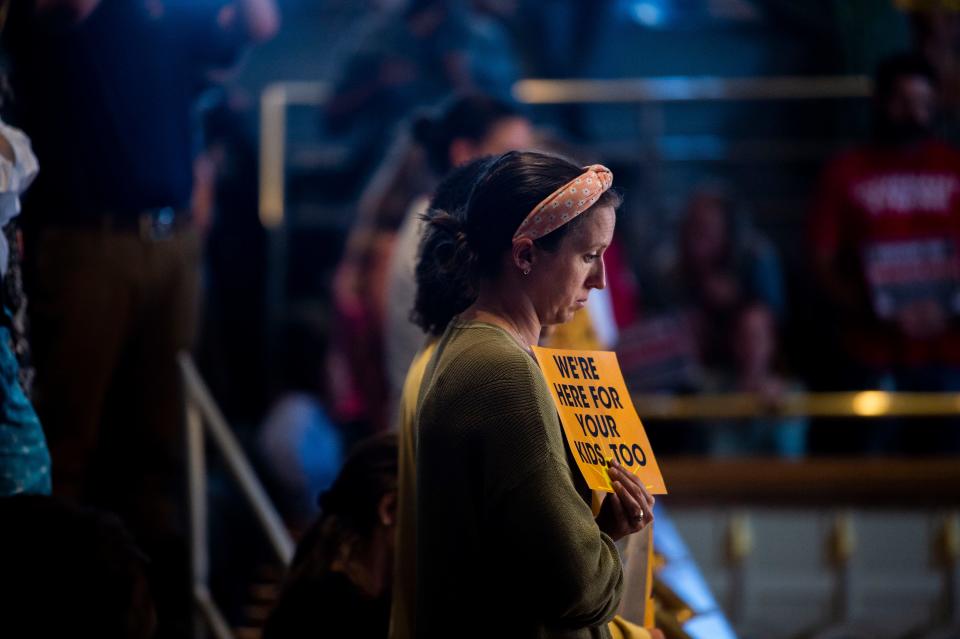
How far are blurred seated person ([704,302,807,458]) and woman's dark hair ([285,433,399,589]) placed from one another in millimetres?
3725

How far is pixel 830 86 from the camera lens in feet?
23.0

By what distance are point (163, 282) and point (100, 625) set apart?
148 cm

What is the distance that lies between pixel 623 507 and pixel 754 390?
14.2 ft

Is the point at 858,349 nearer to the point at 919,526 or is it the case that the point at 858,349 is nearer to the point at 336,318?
the point at 919,526

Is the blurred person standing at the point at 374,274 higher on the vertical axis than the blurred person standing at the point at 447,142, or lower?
lower

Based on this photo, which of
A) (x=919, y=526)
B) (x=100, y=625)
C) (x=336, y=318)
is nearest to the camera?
(x=100, y=625)

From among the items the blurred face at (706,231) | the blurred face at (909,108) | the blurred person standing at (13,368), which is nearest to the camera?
the blurred person standing at (13,368)

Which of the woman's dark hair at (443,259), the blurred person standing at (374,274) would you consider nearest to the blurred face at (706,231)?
the blurred person standing at (374,274)

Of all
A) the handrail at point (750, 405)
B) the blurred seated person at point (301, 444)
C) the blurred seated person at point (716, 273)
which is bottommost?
the handrail at point (750, 405)

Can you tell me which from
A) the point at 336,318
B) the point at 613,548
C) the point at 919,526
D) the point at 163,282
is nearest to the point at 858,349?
the point at 919,526

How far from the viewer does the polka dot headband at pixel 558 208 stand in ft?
6.40

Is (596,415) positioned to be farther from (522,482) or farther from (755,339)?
(755,339)

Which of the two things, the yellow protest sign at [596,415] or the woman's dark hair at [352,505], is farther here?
the woman's dark hair at [352,505]

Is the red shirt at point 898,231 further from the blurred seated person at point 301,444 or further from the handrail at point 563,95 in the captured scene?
the blurred seated person at point 301,444
